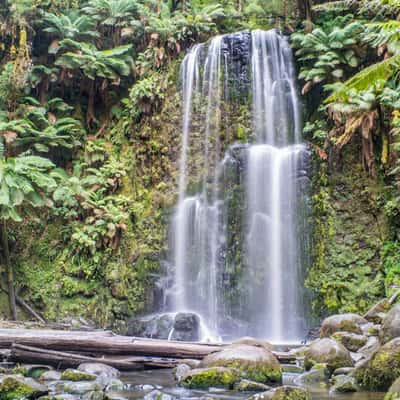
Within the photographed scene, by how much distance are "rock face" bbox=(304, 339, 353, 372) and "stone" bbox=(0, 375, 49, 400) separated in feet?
10.7

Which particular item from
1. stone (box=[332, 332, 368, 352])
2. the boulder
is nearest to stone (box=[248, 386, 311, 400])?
the boulder

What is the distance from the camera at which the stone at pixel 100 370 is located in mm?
6258

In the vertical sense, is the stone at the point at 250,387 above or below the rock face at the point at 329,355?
below

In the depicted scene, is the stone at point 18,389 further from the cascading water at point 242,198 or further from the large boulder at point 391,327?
the cascading water at point 242,198

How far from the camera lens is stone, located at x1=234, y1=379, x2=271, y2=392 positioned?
5438 millimetres

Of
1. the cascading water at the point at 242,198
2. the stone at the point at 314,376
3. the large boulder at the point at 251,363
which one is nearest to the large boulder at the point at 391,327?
the stone at the point at 314,376

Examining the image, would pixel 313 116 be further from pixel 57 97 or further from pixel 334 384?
pixel 334 384

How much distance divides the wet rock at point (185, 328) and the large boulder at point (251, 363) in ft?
14.3

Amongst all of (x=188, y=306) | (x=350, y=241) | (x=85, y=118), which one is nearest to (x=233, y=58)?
(x=85, y=118)

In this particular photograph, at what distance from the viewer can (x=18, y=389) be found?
17.0 ft

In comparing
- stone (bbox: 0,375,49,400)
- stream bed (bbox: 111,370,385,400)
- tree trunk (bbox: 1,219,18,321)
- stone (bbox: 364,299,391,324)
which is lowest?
stream bed (bbox: 111,370,385,400)

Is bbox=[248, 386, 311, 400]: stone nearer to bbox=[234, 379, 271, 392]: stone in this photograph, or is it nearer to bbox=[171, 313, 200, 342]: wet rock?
bbox=[234, 379, 271, 392]: stone

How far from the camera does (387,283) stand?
1088 cm

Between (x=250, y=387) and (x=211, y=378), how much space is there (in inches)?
→ 18.4
